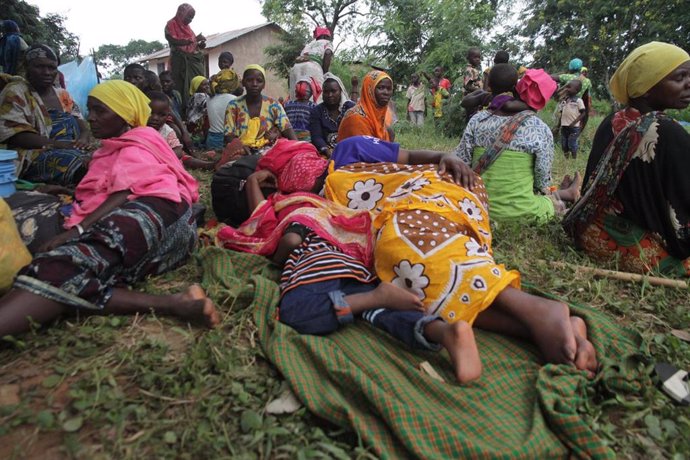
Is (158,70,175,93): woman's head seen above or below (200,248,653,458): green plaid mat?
above

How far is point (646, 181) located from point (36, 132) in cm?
468

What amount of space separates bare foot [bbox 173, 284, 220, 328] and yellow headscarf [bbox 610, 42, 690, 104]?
8.98 feet

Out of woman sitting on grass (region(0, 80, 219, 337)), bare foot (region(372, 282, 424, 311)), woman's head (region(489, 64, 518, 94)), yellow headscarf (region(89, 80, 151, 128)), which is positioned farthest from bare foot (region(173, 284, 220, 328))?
woman's head (region(489, 64, 518, 94))

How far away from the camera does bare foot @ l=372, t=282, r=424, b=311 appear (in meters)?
1.81

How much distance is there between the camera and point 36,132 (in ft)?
12.7

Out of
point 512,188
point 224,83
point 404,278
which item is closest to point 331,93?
point 224,83

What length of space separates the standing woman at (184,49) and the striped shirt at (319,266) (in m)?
6.83

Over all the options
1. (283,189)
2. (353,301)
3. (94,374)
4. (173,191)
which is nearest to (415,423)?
(353,301)

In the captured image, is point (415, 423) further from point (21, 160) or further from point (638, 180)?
point (21, 160)

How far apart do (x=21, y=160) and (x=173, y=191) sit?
2245 millimetres

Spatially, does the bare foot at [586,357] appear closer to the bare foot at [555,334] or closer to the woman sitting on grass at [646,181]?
the bare foot at [555,334]

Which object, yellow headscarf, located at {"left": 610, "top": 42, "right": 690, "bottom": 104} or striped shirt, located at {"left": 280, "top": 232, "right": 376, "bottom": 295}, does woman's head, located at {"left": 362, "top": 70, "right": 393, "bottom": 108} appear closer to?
yellow headscarf, located at {"left": 610, "top": 42, "right": 690, "bottom": 104}

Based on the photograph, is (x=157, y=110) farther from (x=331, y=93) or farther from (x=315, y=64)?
(x=315, y=64)

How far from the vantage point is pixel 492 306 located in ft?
6.20
